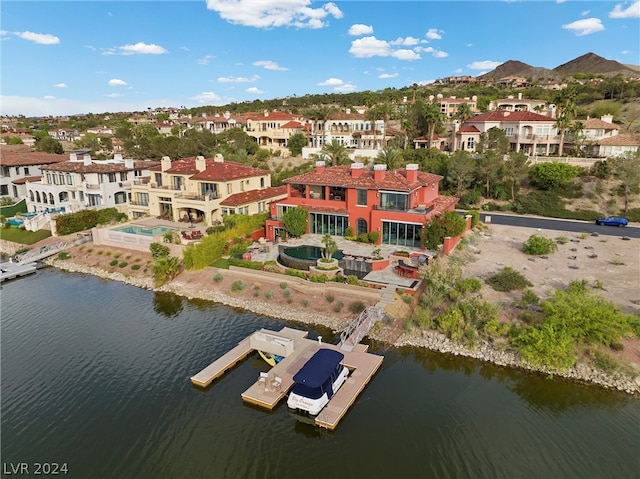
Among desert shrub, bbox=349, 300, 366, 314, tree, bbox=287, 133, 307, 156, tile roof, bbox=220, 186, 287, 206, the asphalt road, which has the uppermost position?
tree, bbox=287, 133, 307, 156

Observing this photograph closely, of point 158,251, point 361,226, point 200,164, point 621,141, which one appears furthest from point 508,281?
point 621,141

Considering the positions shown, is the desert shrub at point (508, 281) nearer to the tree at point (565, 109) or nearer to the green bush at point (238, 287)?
the green bush at point (238, 287)

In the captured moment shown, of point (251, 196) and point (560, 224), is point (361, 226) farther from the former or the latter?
point (560, 224)

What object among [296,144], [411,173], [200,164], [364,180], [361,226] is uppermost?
[296,144]

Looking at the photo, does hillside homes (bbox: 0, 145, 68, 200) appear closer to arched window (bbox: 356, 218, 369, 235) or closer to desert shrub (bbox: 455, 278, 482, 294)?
arched window (bbox: 356, 218, 369, 235)

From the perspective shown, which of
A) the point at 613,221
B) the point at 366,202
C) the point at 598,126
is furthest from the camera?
the point at 598,126

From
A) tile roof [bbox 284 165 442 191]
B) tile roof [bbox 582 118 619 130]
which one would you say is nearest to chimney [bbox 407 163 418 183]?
tile roof [bbox 284 165 442 191]

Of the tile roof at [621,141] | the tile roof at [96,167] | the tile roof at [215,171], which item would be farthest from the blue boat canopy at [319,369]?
the tile roof at [621,141]
